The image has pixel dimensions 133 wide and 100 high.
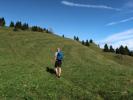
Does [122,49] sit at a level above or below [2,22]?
below

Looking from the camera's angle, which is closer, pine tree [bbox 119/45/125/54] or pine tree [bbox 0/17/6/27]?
pine tree [bbox 119/45/125/54]

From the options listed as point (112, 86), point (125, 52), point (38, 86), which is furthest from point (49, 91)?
point (125, 52)

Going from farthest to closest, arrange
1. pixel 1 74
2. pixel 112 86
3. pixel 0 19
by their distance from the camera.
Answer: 1. pixel 0 19
2. pixel 1 74
3. pixel 112 86

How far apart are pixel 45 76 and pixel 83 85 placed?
5.01 metres

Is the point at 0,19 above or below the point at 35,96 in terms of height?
above

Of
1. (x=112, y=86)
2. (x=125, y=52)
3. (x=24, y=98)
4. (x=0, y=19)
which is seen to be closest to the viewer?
(x=24, y=98)

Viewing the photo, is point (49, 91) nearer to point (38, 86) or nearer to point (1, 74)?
point (38, 86)

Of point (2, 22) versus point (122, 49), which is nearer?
point (122, 49)

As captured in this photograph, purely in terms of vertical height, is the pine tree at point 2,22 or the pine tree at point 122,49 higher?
the pine tree at point 2,22

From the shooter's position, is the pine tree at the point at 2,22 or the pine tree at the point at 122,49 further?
the pine tree at the point at 2,22

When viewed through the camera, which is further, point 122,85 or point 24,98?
point 122,85

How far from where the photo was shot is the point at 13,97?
2441 cm

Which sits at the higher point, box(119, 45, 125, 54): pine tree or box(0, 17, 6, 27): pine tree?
box(0, 17, 6, 27): pine tree

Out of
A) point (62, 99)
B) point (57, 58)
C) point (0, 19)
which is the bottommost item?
point (62, 99)
